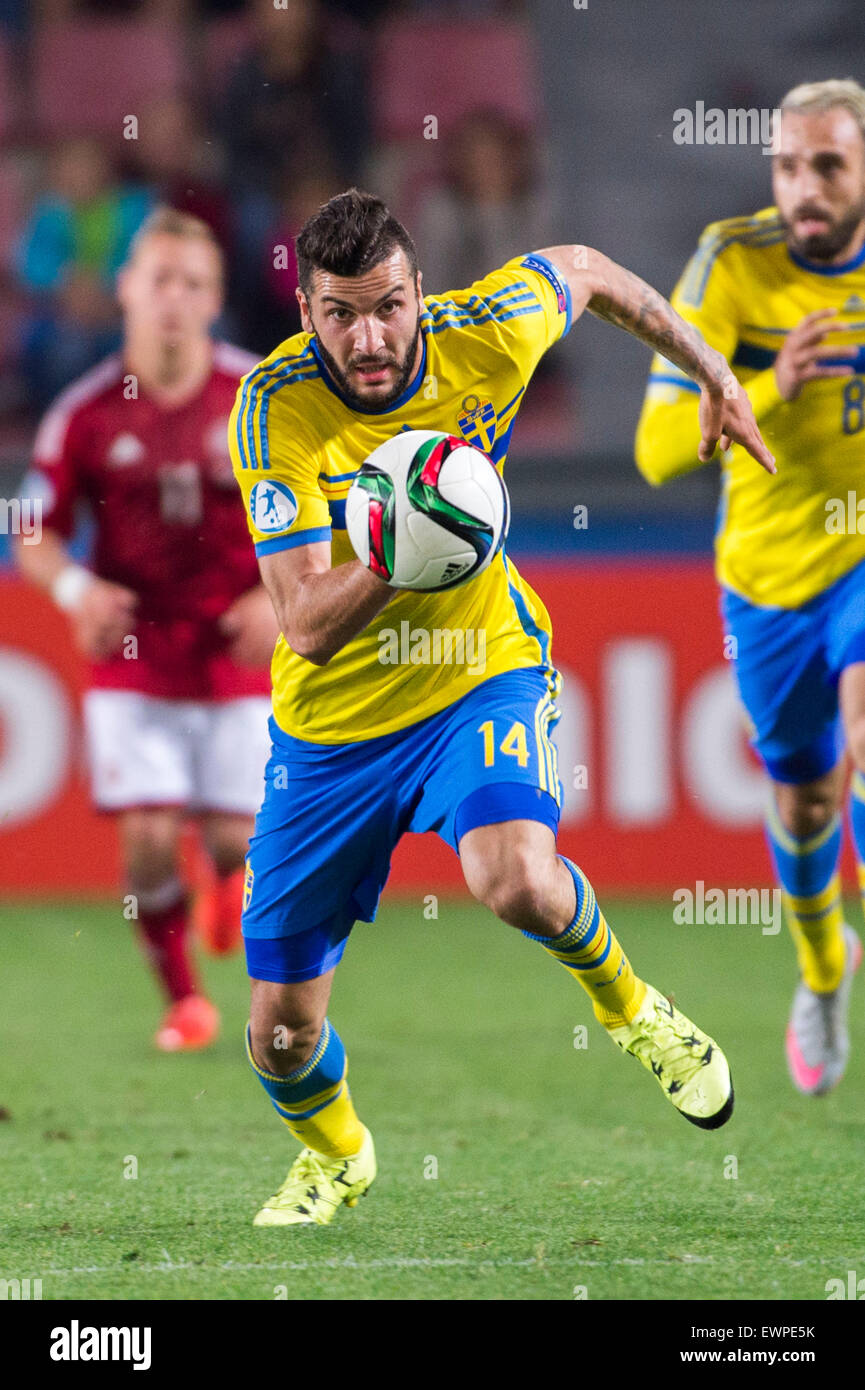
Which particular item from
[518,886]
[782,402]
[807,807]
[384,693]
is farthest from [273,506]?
[807,807]

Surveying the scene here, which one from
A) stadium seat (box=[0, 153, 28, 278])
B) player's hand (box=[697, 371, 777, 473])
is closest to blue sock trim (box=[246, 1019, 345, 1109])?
player's hand (box=[697, 371, 777, 473])

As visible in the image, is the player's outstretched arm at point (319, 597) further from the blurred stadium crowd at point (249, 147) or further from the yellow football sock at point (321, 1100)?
the blurred stadium crowd at point (249, 147)

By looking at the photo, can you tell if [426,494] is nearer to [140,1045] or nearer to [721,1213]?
[721,1213]

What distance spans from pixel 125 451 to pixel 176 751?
3.26ft

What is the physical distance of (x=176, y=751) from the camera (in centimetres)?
630

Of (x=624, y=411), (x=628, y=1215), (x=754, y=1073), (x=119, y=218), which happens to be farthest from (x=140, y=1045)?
(x=119, y=218)

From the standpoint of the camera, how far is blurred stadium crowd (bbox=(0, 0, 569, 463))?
32.4 feet

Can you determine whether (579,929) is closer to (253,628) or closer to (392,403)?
(392,403)

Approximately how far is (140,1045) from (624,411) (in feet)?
15.8

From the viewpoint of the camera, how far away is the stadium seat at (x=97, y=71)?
1059cm

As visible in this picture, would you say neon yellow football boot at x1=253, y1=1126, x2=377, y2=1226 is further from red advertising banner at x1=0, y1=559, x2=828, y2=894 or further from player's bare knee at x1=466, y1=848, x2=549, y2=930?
red advertising banner at x1=0, y1=559, x2=828, y2=894

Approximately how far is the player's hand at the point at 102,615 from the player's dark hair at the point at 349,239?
8.08 ft

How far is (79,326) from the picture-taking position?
10.0 metres

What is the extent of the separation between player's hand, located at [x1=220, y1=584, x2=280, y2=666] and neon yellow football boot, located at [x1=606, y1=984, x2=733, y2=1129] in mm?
2476
